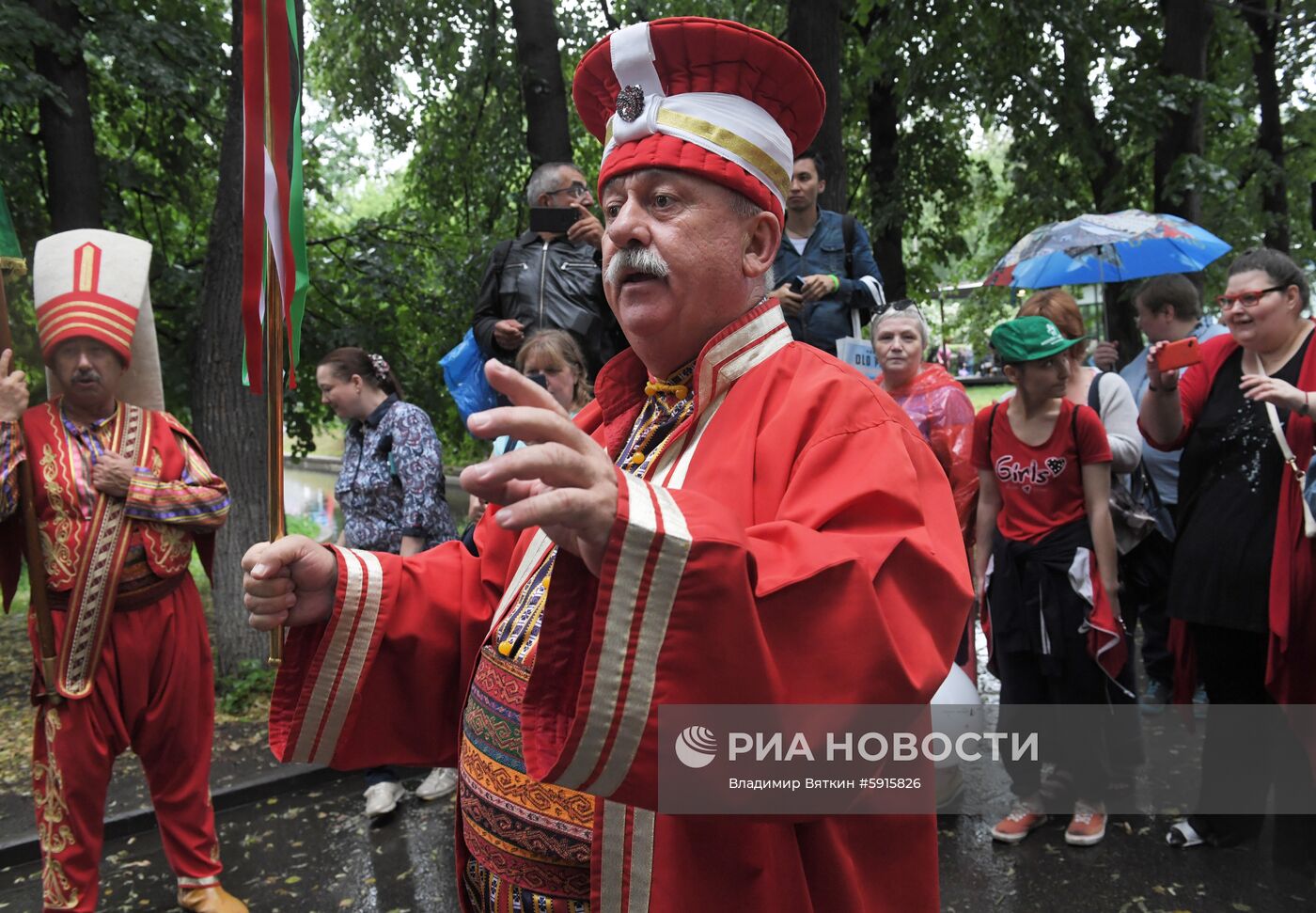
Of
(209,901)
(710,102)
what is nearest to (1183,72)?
(710,102)

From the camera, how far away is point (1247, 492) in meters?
4.02

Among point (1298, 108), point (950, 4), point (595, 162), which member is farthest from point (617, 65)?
point (1298, 108)

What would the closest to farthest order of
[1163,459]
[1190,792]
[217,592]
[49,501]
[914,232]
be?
[49,501], [1190,792], [1163,459], [217,592], [914,232]

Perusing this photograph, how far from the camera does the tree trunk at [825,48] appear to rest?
23.0 ft

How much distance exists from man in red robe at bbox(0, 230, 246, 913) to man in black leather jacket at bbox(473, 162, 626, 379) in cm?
148

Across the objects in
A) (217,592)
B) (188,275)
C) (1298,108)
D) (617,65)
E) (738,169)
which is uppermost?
(1298,108)

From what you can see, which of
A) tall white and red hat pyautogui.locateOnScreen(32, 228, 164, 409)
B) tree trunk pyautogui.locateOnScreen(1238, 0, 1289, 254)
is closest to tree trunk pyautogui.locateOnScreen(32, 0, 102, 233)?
tall white and red hat pyautogui.locateOnScreen(32, 228, 164, 409)

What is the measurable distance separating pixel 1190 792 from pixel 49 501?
487cm

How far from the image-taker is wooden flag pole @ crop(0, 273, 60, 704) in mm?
3684

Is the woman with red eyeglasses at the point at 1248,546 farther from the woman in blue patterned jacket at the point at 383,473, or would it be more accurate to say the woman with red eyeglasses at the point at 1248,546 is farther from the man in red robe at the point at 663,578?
the woman in blue patterned jacket at the point at 383,473

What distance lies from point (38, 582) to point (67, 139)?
463 cm

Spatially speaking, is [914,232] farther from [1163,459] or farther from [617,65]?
[617,65]

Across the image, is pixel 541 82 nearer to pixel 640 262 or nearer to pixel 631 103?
pixel 631 103

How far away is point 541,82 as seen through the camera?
6871 mm
